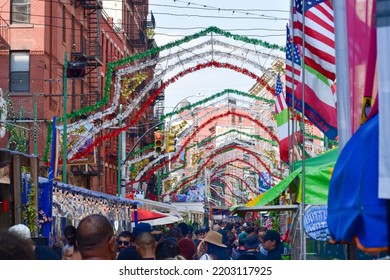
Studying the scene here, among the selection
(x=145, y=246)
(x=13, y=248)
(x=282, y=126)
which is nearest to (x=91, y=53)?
(x=282, y=126)

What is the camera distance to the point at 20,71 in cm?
4494

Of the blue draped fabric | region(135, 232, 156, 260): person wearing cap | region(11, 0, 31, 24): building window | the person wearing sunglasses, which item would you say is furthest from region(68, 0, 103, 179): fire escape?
the blue draped fabric

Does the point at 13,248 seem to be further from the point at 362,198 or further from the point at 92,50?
the point at 92,50

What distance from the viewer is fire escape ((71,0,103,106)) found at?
4934cm

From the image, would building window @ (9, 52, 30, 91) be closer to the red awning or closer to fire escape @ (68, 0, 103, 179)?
fire escape @ (68, 0, 103, 179)

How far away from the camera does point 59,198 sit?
24.8 metres

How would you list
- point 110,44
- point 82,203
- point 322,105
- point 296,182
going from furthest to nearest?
point 110,44 → point 82,203 → point 322,105 → point 296,182

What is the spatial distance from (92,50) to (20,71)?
8698mm

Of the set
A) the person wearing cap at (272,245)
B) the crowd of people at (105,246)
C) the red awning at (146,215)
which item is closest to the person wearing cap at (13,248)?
the crowd of people at (105,246)

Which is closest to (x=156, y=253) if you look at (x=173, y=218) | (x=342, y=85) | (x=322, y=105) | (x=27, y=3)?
(x=342, y=85)

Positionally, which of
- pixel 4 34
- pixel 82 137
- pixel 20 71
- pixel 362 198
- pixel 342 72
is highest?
pixel 4 34

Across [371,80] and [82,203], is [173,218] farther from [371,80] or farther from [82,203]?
[371,80]

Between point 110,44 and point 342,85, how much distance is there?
2240 inches

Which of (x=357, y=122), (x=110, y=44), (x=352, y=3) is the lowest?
(x=357, y=122)
